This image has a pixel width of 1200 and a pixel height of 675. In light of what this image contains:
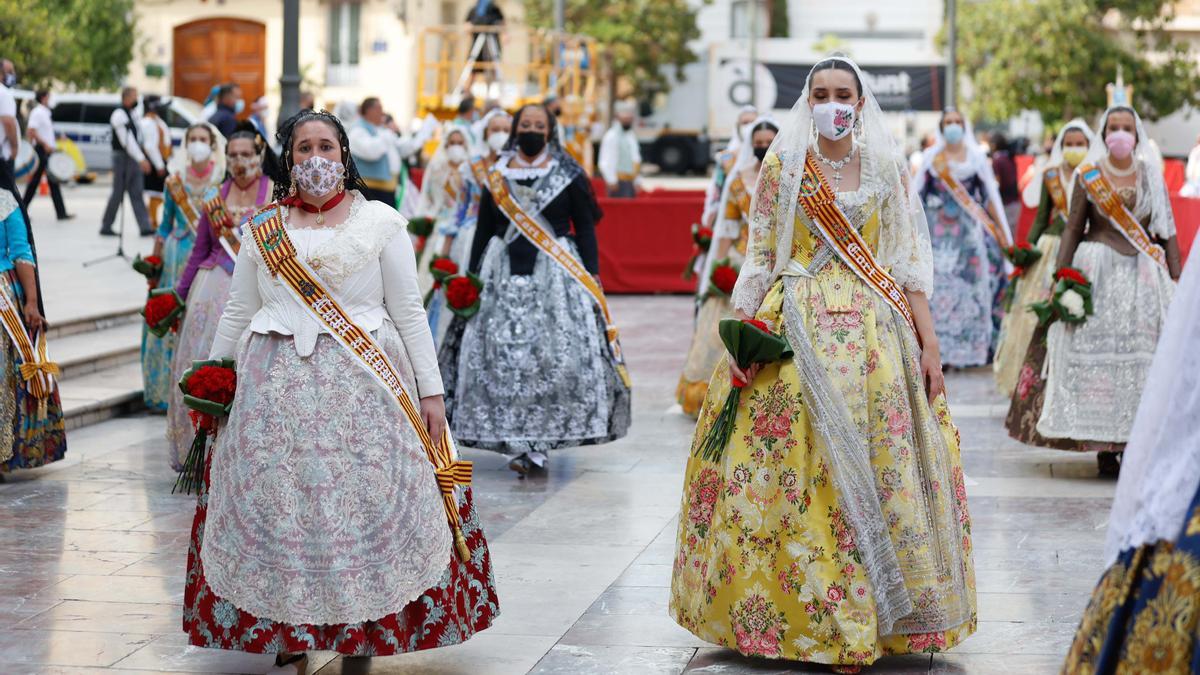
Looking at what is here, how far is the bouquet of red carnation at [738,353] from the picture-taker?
205 inches

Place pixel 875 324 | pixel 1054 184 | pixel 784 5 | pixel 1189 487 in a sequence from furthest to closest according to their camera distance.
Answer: pixel 784 5 → pixel 1054 184 → pixel 875 324 → pixel 1189 487

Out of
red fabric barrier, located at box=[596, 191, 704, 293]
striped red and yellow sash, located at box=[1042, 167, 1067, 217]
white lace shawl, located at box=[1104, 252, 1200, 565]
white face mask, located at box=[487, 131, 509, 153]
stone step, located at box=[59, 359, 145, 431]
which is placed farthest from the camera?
red fabric barrier, located at box=[596, 191, 704, 293]

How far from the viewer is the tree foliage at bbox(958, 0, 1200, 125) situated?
1403 inches

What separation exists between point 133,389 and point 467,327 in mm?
2949

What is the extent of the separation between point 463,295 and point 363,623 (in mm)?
3409

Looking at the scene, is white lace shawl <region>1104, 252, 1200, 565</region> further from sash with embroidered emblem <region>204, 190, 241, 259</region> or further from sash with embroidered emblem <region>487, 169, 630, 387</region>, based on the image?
sash with embroidered emblem <region>204, 190, 241, 259</region>

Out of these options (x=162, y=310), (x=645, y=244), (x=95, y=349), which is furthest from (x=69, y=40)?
(x=162, y=310)

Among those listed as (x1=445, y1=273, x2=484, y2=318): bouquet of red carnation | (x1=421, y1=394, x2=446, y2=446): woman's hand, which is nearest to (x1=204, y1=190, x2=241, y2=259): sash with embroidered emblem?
(x1=445, y1=273, x2=484, y2=318): bouquet of red carnation

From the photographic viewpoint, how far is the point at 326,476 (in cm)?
492

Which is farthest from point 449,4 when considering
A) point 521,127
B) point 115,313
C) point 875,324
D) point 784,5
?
point 875,324

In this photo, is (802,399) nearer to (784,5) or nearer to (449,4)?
(449,4)

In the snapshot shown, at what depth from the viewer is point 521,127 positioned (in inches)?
336

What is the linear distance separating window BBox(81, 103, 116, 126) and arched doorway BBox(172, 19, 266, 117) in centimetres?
839

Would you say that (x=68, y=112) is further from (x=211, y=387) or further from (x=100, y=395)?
(x=211, y=387)
